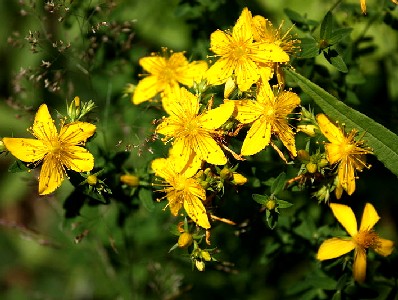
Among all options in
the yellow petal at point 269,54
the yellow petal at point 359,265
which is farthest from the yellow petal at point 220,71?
the yellow petal at point 359,265

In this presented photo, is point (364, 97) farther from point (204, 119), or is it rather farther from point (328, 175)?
point (204, 119)

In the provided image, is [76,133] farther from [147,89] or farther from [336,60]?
[336,60]

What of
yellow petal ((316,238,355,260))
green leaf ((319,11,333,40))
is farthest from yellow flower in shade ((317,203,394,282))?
green leaf ((319,11,333,40))

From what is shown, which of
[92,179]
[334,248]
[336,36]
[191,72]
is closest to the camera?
[92,179]

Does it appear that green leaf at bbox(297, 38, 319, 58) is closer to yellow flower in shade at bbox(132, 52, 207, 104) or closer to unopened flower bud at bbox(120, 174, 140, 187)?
yellow flower in shade at bbox(132, 52, 207, 104)

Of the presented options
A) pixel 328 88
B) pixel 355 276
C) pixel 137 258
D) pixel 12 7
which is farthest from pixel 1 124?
pixel 355 276

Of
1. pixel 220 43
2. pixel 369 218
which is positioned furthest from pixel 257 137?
pixel 369 218
